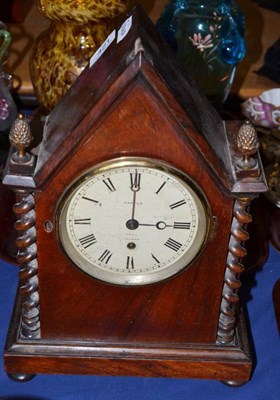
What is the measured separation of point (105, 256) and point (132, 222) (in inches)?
2.6

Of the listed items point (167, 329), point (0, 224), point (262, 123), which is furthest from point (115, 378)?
point (262, 123)

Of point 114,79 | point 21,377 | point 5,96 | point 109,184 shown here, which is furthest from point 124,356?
point 5,96

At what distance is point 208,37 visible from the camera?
1.45 meters

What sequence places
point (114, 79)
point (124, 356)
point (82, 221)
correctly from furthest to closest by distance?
point (124, 356) < point (82, 221) < point (114, 79)

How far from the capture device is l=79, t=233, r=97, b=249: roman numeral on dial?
1.03 meters

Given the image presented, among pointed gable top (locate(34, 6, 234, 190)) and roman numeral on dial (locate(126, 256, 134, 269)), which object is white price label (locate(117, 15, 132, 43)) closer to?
pointed gable top (locate(34, 6, 234, 190))

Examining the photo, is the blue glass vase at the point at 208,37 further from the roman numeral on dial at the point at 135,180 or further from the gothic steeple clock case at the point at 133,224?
the roman numeral on dial at the point at 135,180

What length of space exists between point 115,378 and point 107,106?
17.3 inches

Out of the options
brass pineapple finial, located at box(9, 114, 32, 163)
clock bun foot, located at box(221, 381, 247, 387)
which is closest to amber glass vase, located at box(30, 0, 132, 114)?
brass pineapple finial, located at box(9, 114, 32, 163)

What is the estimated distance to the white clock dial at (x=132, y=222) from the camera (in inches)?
38.3

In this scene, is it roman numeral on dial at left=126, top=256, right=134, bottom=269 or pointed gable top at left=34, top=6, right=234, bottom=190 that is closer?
pointed gable top at left=34, top=6, right=234, bottom=190

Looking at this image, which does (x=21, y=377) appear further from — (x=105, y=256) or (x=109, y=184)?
(x=109, y=184)

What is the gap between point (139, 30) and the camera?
96cm

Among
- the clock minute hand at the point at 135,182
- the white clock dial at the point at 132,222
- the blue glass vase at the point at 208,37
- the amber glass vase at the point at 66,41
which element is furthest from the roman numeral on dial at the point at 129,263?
the blue glass vase at the point at 208,37
